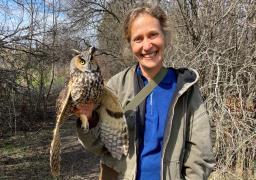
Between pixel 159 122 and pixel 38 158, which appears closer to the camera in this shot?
pixel 159 122

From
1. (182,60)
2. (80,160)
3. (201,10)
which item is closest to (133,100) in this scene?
(182,60)

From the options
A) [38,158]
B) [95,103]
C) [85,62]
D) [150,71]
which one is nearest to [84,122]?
[95,103]

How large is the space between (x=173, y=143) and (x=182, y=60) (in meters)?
4.04

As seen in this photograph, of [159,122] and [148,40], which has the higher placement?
[148,40]

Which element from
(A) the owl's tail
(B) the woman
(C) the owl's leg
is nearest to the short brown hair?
(B) the woman

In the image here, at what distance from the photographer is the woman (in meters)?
2.32

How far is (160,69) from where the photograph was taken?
2.45 m

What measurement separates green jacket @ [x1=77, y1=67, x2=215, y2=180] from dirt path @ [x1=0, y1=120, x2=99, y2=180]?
545cm

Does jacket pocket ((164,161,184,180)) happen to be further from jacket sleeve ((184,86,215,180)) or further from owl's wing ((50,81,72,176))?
owl's wing ((50,81,72,176))

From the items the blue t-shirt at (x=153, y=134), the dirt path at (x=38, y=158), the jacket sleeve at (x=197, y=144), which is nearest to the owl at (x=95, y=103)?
the blue t-shirt at (x=153, y=134)

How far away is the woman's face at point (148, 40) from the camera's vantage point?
2355mm

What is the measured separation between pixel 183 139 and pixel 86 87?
0.55m

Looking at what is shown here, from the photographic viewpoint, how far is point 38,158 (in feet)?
30.5

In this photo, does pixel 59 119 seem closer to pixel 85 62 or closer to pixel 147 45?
pixel 85 62
